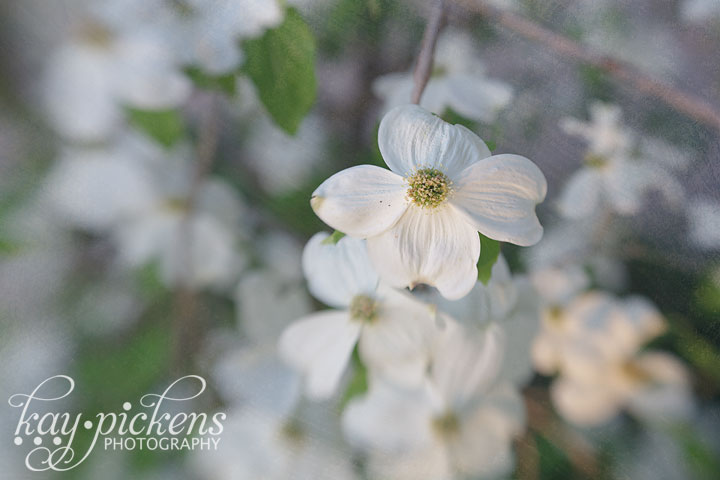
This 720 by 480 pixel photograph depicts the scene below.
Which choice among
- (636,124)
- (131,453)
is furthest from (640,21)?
(131,453)

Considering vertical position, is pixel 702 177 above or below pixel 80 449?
above

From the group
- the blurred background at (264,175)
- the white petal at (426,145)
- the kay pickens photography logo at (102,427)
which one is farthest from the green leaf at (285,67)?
the kay pickens photography logo at (102,427)

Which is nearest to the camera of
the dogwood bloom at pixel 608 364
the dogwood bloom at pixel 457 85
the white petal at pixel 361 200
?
the white petal at pixel 361 200

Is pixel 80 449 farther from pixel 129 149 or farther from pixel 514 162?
pixel 514 162

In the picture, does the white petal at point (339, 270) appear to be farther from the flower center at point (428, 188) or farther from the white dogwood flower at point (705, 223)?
the white dogwood flower at point (705, 223)

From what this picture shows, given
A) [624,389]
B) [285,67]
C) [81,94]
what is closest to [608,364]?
[624,389]

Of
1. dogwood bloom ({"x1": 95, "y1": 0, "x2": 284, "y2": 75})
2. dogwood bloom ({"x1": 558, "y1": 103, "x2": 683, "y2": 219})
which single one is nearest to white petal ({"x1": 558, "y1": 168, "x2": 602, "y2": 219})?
dogwood bloom ({"x1": 558, "y1": 103, "x2": 683, "y2": 219})
